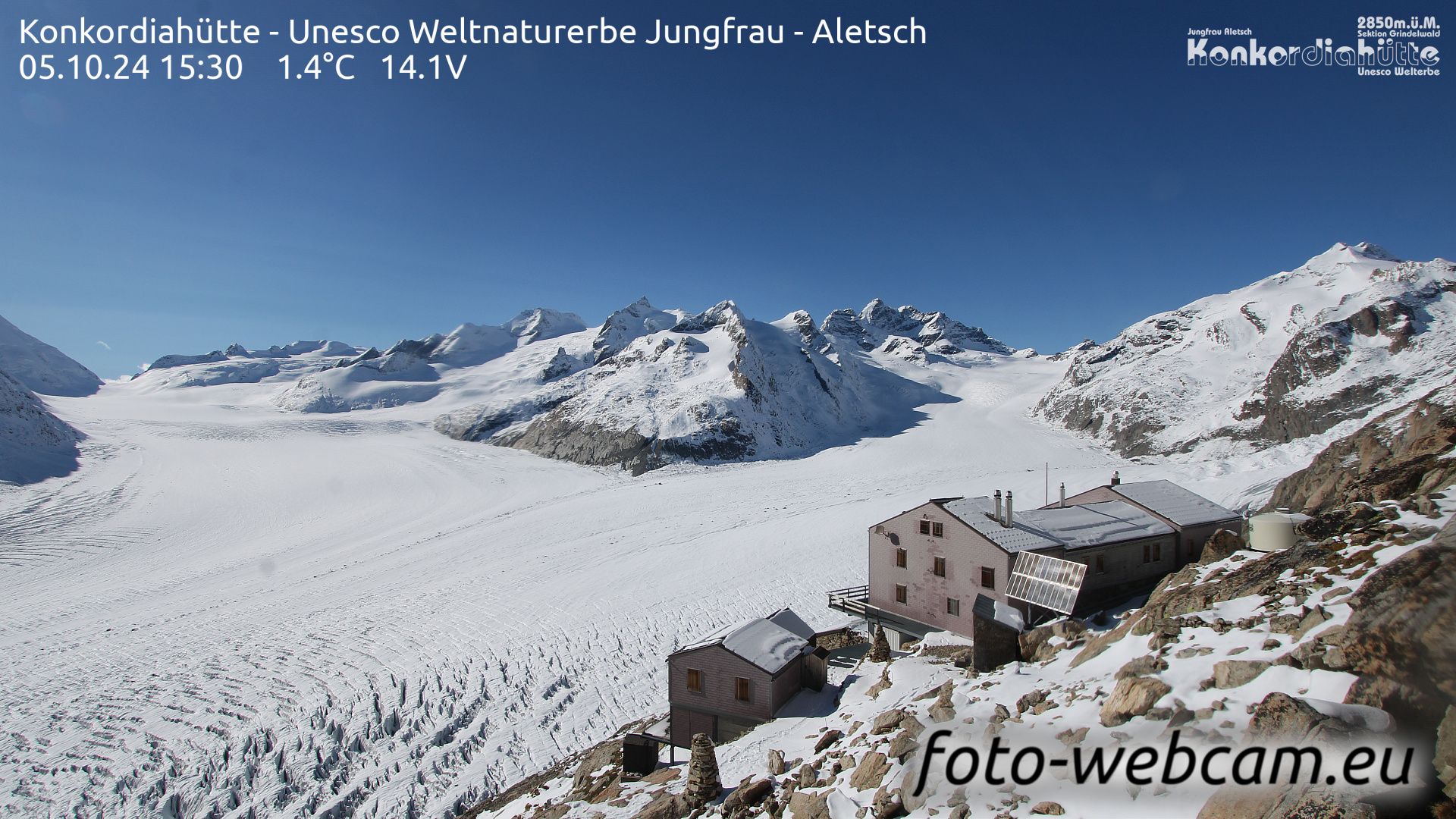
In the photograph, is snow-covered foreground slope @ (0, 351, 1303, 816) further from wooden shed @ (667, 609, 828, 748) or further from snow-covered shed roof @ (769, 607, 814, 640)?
snow-covered shed roof @ (769, 607, 814, 640)

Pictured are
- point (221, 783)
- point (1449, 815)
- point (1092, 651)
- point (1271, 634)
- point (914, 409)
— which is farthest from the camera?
point (914, 409)

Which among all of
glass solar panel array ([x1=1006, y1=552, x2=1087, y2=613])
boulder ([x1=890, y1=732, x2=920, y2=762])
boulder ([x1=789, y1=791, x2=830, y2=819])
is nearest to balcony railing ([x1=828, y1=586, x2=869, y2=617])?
glass solar panel array ([x1=1006, y1=552, x2=1087, y2=613])

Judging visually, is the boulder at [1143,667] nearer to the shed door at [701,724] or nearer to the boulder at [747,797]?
the boulder at [747,797]

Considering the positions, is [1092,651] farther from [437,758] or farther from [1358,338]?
[1358,338]

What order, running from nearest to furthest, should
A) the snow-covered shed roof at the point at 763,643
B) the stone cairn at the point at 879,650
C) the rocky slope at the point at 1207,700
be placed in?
the rocky slope at the point at 1207,700, the snow-covered shed roof at the point at 763,643, the stone cairn at the point at 879,650

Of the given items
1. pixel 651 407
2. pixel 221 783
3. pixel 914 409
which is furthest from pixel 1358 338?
pixel 221 783

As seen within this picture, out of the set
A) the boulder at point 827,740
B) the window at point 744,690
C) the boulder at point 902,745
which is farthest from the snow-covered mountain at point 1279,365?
the boulder at point 902,745
